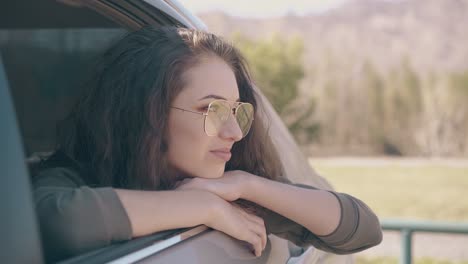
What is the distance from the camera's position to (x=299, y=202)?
91.1 inches

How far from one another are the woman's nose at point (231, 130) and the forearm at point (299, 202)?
124 mm

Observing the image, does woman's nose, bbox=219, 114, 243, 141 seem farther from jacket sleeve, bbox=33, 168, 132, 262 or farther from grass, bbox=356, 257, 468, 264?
grass, bbox=356, 257, 468, 264

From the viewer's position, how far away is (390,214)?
46.3 feet

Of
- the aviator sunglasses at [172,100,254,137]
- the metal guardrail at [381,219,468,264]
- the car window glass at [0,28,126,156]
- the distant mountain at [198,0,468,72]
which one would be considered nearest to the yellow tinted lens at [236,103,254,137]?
the aviator sunglasses at [172,100,254,137]

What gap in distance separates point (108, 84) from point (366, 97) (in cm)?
2663

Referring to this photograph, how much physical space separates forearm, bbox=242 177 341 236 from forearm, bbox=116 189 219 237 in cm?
30

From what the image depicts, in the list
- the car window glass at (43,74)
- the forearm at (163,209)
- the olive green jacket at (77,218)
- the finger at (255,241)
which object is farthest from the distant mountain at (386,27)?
the olive green jacket at (77,218)

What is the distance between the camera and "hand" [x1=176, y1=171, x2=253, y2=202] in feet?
6.51

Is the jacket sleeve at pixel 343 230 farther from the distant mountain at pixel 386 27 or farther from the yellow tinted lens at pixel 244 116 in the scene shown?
the distant mountain at pixel 386 27

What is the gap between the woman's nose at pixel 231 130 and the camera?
7.00 ft

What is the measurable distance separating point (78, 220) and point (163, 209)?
0.75 feet

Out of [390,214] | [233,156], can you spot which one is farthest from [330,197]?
[390,214]

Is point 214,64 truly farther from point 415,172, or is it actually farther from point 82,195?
point 415,172

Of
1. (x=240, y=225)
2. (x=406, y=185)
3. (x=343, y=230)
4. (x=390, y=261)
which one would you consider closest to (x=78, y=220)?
(x=240, y=225)
